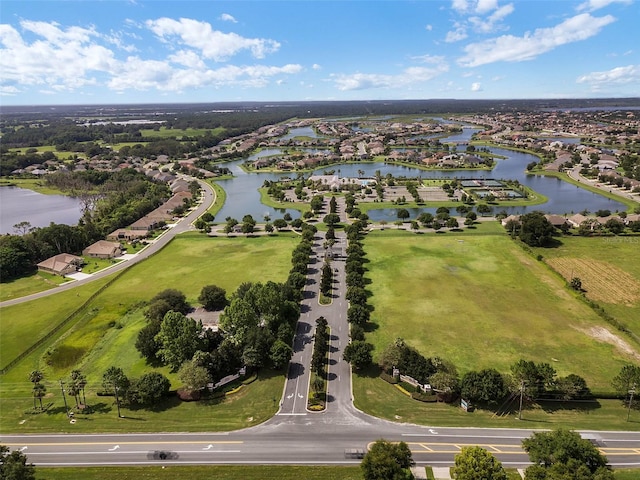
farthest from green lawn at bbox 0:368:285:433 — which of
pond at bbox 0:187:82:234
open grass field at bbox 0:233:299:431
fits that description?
pond at bbox 0:187:82:234

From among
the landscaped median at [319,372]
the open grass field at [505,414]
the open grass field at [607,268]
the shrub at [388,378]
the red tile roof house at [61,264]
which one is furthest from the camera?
the red tile roof house at [61,264]

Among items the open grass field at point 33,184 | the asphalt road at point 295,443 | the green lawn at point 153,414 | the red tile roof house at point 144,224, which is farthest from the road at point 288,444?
the open grass field at point 33,184

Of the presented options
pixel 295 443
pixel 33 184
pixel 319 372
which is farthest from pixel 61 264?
pixel 33 184

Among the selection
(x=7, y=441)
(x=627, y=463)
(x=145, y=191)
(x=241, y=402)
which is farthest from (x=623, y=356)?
(x=145, y=191)

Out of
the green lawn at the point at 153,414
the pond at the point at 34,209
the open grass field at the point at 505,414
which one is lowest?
the green lawn at the point at 153,414

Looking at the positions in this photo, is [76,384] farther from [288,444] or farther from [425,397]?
[425,397]

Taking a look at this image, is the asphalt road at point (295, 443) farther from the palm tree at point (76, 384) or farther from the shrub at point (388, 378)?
the shrub at point (388, 378)
